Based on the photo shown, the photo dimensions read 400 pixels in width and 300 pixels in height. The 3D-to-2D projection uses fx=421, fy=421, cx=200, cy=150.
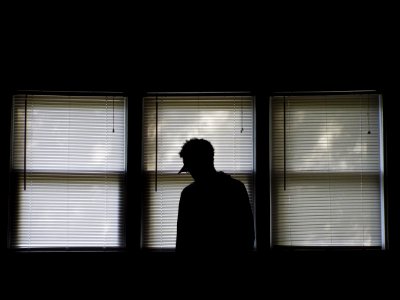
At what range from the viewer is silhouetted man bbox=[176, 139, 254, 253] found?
92.0 inches

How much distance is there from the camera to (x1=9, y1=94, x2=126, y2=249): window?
358 cm

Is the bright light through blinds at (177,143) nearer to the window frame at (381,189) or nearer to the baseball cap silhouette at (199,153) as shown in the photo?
the window frame at (381,189)

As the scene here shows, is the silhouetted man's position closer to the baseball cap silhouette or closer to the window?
the baseball cap silhouette

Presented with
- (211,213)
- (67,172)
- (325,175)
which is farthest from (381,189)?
(67,172)

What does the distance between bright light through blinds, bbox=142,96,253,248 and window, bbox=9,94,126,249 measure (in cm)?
25

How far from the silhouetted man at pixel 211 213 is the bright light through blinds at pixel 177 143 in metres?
1.22

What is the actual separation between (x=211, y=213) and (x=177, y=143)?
1.38m

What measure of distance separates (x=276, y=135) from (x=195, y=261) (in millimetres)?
1672

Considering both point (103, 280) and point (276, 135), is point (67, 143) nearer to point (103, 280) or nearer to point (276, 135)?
point (103, 280)

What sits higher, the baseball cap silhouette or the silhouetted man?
the baseball cap silhouette

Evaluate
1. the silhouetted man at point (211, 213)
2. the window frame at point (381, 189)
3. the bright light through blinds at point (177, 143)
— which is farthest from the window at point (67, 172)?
the silhouetted man at point (211, 213)

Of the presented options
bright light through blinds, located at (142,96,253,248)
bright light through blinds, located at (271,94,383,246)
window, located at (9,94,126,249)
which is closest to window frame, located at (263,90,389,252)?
bright light through blinds, located at (271,94,383,246)

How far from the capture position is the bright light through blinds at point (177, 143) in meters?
3.64

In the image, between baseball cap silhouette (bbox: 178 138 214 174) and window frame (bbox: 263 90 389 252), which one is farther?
window frame (bbox: 263 90 389 252)
